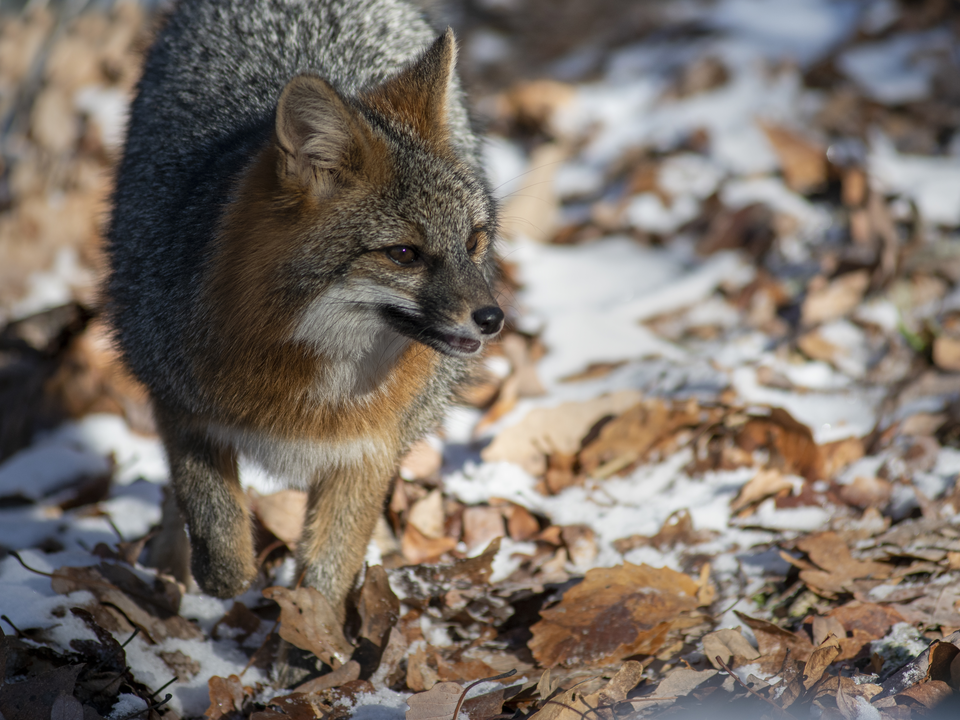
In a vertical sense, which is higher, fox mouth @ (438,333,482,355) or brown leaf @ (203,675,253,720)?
fox mouth @ (438,333,482,355)

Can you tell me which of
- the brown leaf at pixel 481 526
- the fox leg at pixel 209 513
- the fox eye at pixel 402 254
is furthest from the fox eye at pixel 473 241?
the brown leaf at pixel 481 526

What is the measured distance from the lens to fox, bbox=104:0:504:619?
2.88 metres

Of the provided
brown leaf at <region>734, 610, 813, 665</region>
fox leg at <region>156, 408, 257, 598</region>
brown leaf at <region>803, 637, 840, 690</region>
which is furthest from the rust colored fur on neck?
brown leaf at <region>803, 637, 840, 690</region>

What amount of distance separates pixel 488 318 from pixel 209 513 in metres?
1.41

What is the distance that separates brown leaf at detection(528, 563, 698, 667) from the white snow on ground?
0.74 ft

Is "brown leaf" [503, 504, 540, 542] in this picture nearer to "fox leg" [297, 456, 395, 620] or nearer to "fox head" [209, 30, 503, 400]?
"fox leg" [297, 456, 395, 620]

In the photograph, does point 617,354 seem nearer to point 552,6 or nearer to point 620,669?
point 620,669

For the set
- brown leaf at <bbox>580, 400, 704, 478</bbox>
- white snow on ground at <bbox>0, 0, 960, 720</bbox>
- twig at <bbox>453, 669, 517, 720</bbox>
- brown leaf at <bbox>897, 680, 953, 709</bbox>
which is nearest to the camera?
brown leaf at <bbox>897, 680, 953, 709</bbox>

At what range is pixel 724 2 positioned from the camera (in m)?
8.73

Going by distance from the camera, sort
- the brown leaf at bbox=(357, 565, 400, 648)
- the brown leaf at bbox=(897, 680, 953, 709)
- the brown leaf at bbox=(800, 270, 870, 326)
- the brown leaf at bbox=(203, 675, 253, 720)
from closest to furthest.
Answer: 1. the brown leaf at bbox=(897, 680, 953, 709)
2. the brown leaf at bbox=(203, 675, 253, 720)
3. the brown leaf at bbox=(357, 565, 400, 648)
4. the brown leaf at bbox=(800, 270, 870, 326)

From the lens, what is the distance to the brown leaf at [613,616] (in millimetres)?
3121

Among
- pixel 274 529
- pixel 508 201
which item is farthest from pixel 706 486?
pixel 508 201

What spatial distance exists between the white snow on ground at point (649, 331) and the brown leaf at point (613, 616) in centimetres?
23

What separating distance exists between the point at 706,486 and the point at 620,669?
1390mm
